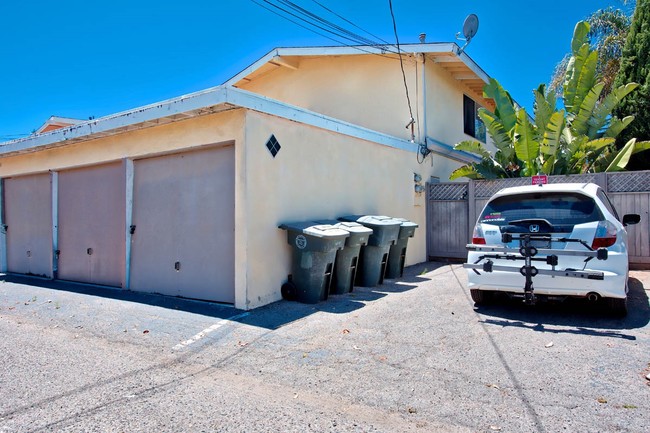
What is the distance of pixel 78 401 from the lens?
12.3 ft

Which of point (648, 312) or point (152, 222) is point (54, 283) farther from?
point (648, 312)

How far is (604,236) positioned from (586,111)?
23.8 feet

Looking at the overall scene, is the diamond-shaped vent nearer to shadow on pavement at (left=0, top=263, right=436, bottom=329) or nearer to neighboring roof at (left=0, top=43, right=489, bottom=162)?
neighboring roof at (left=0, top=43, right=489, bottom=162)

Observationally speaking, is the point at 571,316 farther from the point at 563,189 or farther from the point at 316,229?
the point at 316,229

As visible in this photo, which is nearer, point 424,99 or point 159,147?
point 159,147

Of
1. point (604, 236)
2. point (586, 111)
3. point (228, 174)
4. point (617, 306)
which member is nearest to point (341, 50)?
point (586, 111)

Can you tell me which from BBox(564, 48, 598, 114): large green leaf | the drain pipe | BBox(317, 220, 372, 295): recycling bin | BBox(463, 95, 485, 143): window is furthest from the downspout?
BBox(317, 220, 372, 295): recycling bin

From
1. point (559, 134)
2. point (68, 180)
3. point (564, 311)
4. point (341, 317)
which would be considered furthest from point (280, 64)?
point (564, 311)

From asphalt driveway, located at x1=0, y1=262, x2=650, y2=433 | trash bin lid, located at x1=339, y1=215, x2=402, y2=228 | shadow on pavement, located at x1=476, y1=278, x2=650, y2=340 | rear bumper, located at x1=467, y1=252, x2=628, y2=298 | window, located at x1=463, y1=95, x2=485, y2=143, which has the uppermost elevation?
window, located at x1=463, y1=95, x2=485, y2=143

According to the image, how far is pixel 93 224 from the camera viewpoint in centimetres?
950

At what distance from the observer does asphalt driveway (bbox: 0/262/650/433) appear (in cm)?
338

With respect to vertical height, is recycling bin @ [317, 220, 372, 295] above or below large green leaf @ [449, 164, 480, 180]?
below

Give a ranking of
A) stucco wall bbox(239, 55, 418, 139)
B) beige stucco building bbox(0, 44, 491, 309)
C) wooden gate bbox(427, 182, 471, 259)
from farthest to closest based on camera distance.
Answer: stucco wall bbox(239, 55, 418, 139) → wooden gate bbox(427, 182, 471, 259) → beige stucco building bbox(0, 44, 491, 309)

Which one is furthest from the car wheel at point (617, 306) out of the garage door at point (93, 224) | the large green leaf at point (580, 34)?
the large green leaf at point (580, 34)
